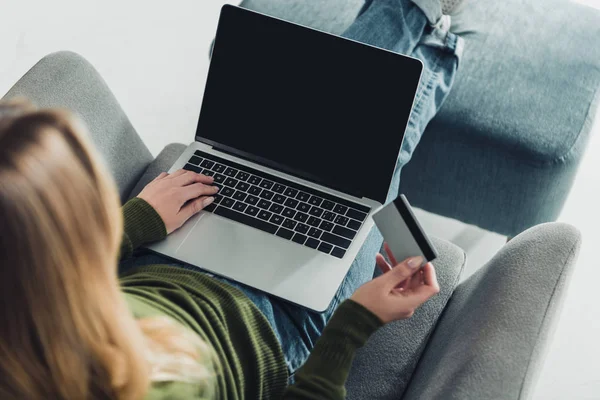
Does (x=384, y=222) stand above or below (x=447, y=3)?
below

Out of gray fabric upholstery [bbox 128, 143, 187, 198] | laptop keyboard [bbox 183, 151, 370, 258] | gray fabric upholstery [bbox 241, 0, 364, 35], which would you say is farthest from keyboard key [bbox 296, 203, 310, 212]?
gray fabric upholstery [bbox 241, 0, 364, 35]

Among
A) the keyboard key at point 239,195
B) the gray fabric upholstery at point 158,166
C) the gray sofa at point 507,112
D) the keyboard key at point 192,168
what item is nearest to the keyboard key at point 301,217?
the keyboard key at point 239,195

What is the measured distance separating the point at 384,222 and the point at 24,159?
52 centimetres

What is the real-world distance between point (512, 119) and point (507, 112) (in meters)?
0.02

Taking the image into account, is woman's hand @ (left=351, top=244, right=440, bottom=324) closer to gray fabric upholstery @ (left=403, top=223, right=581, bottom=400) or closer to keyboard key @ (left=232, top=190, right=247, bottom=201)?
gray fabric upholstery @ (left=403, top=223, right=581, bottom=400)

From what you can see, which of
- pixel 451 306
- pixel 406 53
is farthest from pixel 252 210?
pixel 406 53

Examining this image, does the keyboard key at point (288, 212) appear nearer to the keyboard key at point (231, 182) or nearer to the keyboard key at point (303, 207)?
the keyboard key at point (303, 207)

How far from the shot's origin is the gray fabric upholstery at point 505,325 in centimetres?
79

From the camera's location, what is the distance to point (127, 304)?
0.80m

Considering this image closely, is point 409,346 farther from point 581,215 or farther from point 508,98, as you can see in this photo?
point 581,215

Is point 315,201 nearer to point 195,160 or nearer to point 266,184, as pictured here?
point 266,184

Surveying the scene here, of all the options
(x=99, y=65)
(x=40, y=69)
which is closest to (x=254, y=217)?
(x=40, y=69)

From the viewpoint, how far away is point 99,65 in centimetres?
223

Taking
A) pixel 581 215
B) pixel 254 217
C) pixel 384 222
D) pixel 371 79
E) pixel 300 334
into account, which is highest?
pixel 371 79
